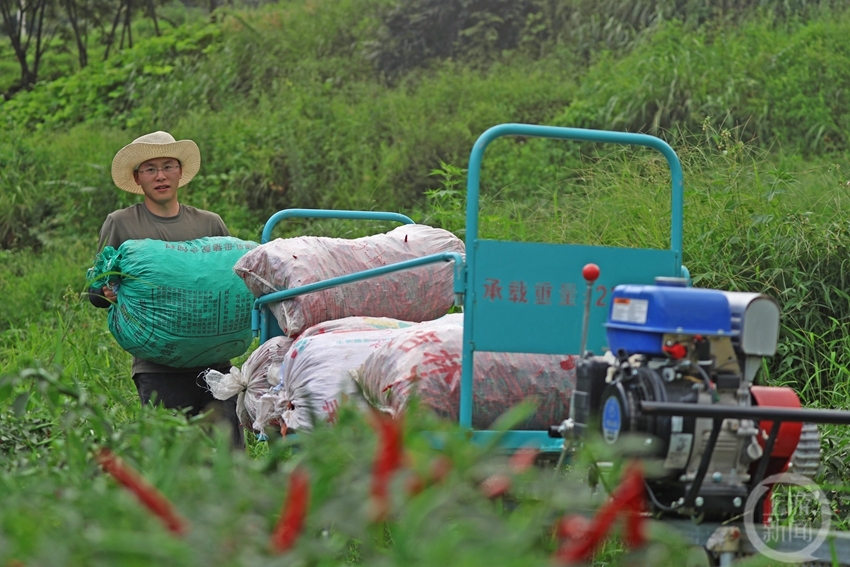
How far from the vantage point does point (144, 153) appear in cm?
495

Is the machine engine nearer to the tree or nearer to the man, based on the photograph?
the man

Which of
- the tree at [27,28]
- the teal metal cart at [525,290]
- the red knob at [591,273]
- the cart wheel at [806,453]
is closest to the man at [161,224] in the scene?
the teal metal cart at [525,290]

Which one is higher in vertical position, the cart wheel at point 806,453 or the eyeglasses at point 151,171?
the eyeglasses at point 151,171

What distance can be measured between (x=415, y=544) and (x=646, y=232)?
14.3ft

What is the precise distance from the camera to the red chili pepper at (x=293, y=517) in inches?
47.9

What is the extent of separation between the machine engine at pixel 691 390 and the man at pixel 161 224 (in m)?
2.22

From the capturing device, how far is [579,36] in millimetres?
11805

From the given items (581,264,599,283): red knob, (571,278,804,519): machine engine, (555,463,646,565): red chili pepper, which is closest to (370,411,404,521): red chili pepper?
(555,463,646,565): red chili pepper

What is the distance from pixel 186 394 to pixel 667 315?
254 cm

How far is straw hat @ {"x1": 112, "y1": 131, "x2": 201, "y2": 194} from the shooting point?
4.94m

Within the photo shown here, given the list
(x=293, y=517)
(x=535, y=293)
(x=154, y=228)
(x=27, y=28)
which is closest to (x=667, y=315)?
(x=535, y=293)

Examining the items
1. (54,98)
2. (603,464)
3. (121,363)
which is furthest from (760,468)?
(54,98)

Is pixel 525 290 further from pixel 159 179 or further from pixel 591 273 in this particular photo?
pixel 159 179

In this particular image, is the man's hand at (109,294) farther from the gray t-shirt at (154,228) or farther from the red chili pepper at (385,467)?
the red chili pepper at (385,467)
